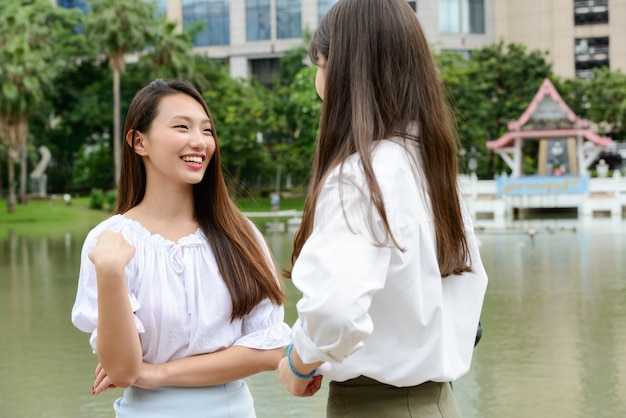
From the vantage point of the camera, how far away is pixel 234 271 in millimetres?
2471

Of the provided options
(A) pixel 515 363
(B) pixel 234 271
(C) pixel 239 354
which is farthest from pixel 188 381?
(A) pixel 515 363

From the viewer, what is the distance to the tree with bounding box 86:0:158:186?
3534cm

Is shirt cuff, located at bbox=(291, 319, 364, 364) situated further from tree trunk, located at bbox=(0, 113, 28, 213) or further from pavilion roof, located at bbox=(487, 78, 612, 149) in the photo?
pavilion roof, located at bbox=(487, 78, 612, 149)

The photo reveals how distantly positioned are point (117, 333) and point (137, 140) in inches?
22.4

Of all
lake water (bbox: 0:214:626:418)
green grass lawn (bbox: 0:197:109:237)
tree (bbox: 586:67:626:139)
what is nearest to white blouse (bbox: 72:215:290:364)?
lake water (bbox: 0:214:626:418)

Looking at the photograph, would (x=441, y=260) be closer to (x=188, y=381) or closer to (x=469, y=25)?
(x=188, y=381)

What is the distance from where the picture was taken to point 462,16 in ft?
194

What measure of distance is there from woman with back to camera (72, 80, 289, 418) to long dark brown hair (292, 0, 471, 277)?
0.42 meters

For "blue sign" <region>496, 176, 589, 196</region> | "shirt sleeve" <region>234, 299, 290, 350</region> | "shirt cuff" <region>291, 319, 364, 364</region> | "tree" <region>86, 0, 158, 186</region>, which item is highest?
"tree" <region>86, 0, 158, 186</region>

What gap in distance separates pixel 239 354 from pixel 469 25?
5856 centimetres

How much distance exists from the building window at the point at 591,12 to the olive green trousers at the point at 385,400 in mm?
57269

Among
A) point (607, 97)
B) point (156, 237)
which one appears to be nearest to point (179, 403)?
point (156, 237)

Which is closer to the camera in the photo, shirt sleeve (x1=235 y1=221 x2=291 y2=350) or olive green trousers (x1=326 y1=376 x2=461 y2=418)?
olive green trousers (x1=326 y1=376 x2=461 y2=418)

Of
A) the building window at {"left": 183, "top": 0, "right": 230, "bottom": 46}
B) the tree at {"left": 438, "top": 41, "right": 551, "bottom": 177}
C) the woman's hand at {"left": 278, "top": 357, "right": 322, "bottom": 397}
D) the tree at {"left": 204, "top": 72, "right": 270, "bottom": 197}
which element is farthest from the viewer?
the building window at {"left": 183, "top": 0, "right": 230, "bottom": 46}
